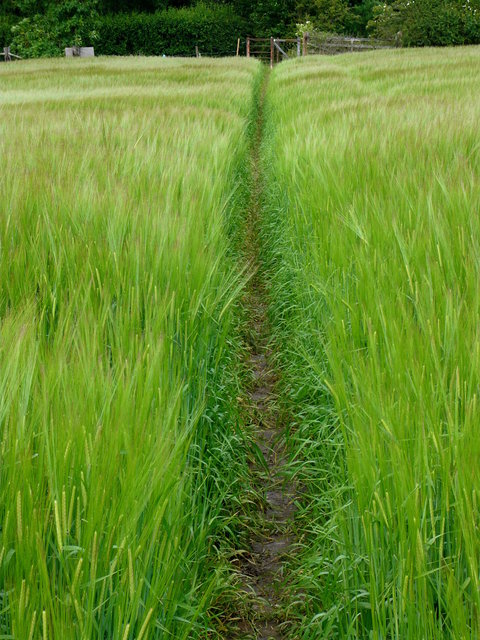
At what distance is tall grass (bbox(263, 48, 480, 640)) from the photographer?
3.12 ft

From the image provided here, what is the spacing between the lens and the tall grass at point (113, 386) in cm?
87

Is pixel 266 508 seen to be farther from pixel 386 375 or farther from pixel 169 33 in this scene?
pixel 169 33

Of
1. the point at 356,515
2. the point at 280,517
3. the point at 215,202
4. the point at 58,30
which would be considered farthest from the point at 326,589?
the point at 58,30

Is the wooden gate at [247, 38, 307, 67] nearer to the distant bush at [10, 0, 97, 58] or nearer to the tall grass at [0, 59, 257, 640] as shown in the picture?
the distant bush at [10, 0, 97, 58]

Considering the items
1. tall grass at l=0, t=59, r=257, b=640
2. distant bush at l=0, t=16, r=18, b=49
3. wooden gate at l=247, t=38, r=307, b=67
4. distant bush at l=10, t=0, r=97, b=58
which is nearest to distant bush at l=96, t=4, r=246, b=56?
wooden gate at l=247, t=38, r=307, b=67

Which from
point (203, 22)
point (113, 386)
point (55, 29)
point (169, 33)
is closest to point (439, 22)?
point (203, 22)

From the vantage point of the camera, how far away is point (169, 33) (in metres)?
30.4

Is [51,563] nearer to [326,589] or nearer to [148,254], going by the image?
[326,589]

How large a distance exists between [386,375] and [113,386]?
55cm

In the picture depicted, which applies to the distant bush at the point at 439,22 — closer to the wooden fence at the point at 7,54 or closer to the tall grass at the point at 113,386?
the wooden fence at the point at 7,54

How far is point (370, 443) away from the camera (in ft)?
3.62

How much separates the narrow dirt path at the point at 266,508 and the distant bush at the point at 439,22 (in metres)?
25.0

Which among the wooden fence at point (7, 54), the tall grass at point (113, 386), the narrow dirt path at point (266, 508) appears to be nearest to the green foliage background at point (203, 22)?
the wooden fence at point (7, 54)

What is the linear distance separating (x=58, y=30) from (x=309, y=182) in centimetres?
2678
